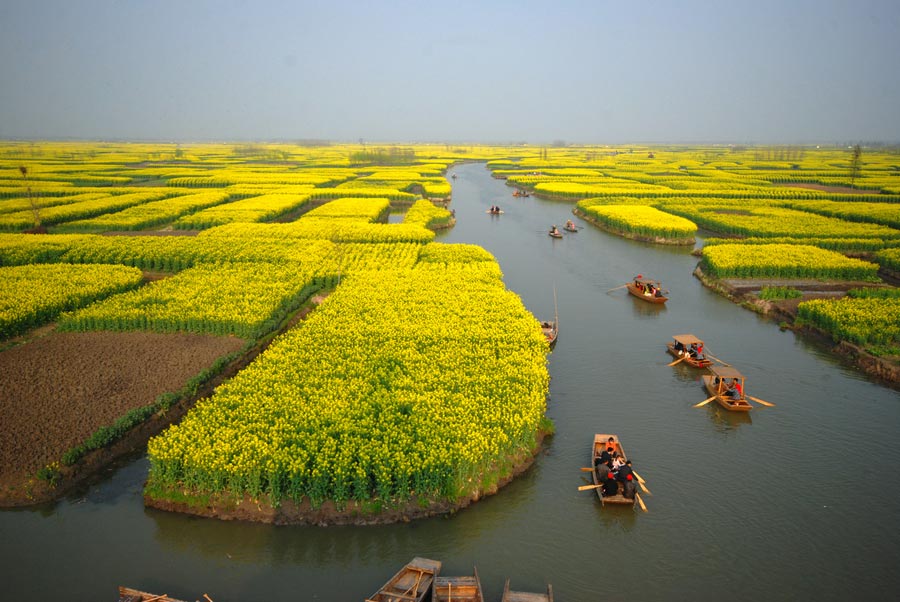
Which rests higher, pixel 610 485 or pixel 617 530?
Result: pixel 610 485

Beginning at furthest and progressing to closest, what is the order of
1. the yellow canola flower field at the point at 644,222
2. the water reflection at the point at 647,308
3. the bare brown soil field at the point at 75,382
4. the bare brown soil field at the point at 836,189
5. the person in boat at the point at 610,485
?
the bare brown soil field at the point at 836,189 < the yellow canola flower field at the point at 644,222 < the water reflection at the point at 647,308 < the bare brown soil field at the point at 75,382 < the person in boat at the point at 610,485

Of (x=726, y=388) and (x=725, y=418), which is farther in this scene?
(x=726, y=388)

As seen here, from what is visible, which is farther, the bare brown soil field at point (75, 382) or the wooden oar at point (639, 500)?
the bare brown soil field at point (75, 382)

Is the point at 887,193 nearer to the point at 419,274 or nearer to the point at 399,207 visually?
the point at 399,207

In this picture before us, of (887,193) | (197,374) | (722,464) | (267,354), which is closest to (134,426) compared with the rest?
(197,374)

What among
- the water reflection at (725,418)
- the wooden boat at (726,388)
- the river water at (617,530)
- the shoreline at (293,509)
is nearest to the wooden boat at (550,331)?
the river water at (617,530)

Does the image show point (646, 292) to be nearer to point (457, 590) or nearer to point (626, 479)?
point (626, 479)

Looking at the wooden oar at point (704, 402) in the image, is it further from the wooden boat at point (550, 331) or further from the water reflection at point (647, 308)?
the water reflection at point (647, 308)

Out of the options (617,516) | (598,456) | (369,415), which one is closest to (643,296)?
(598,456)
